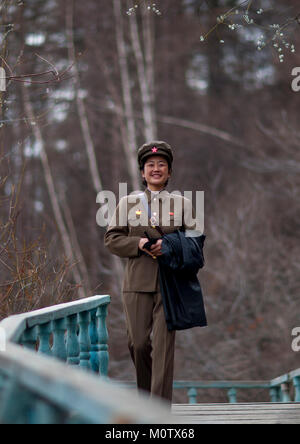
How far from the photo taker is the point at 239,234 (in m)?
17.7

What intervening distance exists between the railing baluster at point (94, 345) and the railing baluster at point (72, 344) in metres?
0.71

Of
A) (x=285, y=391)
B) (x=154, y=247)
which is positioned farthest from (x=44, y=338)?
(x=285, y=391)

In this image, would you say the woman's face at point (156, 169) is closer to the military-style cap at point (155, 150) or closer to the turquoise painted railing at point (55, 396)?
the military-style cap at point (155, 150)

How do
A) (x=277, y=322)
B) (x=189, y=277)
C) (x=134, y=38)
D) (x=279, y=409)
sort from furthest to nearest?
(x=134, y=38), (x=277, y=322), (x=279, y=409), (x=189, y=277)

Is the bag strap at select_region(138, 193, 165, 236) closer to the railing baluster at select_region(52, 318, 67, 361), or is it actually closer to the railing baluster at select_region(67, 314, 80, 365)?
the railing baluster at select_region(67, 314, 80, 365)

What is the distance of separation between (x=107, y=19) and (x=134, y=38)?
1.92m

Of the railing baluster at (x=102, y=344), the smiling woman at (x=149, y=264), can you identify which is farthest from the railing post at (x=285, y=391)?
the smiling woman at (x=149, y=264)

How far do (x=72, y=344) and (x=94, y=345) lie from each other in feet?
2.72

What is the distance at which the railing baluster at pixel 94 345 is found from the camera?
244 inches

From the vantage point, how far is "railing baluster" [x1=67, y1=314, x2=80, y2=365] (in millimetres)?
5391

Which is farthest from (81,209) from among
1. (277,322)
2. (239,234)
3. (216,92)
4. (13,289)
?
(13,289)

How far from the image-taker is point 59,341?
513 centimetres

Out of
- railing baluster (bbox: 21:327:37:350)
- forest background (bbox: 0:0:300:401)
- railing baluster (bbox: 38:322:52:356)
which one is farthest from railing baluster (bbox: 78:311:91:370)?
forest background (bbox: 0:0:300:401)

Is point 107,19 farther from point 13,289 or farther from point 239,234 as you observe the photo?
point 13,289
